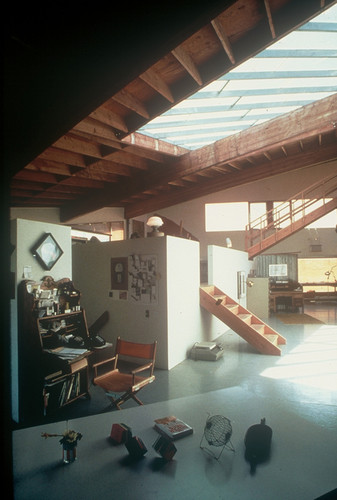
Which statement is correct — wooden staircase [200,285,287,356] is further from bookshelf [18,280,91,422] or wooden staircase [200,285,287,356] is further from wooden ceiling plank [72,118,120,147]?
wooden ceiling plank [72,118,120,147]

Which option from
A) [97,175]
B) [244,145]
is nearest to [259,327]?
[244,145]

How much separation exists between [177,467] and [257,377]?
3.72 metres

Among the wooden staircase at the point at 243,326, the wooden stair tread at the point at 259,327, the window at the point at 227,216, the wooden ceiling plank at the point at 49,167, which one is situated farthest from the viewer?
the window at the point at 227,216

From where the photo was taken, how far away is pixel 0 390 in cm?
97

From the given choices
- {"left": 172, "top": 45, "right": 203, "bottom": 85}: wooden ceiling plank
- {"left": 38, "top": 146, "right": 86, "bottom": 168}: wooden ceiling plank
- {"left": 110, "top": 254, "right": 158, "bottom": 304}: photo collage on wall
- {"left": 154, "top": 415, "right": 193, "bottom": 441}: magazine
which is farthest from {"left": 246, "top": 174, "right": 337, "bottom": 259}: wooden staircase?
{"left": 154, "top": 415, "right": 193, "bottom": 441}: magazine

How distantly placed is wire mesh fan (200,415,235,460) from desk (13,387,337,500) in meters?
0.05

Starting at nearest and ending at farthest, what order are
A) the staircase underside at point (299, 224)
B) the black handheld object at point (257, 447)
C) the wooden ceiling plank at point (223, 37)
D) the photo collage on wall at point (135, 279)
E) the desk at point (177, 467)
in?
the desk at point (177, 467) → the black handheld object at point (257, 447) → the wooden ceiling plank at point (223, 37) → the photo collage on wall at point (135, 279) → the staircase underside at point (299, 224)

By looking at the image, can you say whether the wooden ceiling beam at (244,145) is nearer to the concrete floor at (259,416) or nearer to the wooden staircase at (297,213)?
the concrete floor at (259,416)

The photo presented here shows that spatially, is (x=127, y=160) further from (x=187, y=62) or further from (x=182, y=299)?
(x=187, y=62)

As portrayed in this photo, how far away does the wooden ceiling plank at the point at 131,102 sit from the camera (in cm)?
343

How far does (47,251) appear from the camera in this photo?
13.7ft

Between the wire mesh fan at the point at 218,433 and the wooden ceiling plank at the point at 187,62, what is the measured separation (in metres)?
2.90

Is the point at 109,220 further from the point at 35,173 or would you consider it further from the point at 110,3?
the point at 110,3

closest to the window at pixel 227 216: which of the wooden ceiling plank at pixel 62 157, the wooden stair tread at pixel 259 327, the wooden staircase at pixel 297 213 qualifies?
the wooden staircase at pixel 297 213
